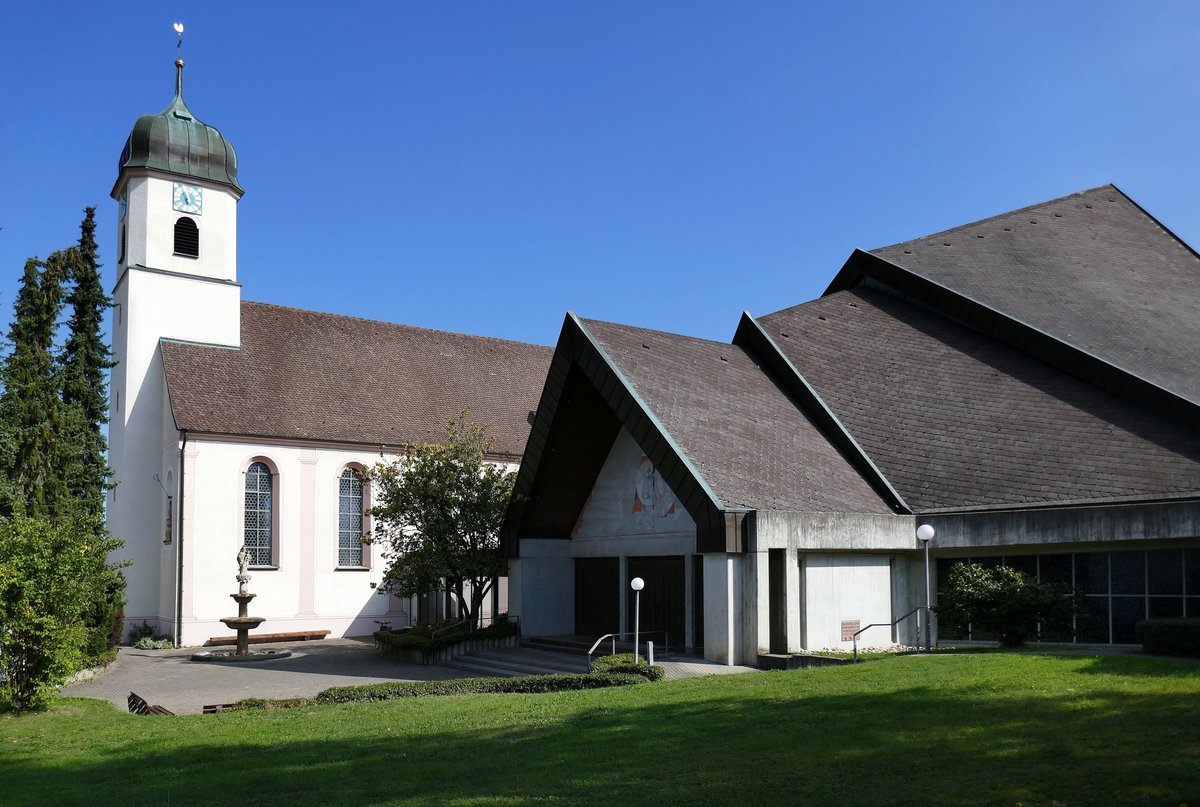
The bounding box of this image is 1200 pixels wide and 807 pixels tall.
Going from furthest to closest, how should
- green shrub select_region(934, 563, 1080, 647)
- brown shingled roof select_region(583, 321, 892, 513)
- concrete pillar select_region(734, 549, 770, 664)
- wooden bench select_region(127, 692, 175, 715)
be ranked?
brown shingled roof select_region(583, 321, 892, 513) < concrete pillar select_region(734, 549, 770, 664) < green shrub select_region(934, 563, 1080, 647) < wooden bench select_region(127, 692, 175, 715)

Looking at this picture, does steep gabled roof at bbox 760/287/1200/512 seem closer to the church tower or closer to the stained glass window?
the stained glass window

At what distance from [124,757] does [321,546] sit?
970 inches

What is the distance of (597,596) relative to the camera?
2850 cm

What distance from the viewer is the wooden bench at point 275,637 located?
34.5 meters

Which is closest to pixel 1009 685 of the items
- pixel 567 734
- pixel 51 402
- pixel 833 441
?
pixel 567 734

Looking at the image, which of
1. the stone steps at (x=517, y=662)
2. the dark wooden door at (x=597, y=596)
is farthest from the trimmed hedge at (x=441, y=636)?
the dark wooden door at (x=597, y=596)

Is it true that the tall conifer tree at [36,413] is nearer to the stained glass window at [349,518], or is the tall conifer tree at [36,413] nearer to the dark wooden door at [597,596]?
the stained glass window at [349,518]

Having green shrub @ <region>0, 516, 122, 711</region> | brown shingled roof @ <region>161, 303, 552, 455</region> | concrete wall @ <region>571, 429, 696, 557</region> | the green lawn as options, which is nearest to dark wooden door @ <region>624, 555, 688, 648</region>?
concrete wall @ <region>571, 429, 696, 557</region>

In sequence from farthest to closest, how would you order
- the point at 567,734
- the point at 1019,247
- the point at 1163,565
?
the point at 1019,247 < the point at 1163,565 < the point at 567,734

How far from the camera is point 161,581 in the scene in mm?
36375

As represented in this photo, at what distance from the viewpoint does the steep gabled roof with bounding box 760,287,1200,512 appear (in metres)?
22.5

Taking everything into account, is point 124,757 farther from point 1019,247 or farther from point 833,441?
point 1019,247

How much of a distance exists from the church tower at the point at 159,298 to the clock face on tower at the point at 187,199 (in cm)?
4

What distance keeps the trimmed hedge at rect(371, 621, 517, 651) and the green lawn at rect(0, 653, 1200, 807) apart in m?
9.83
